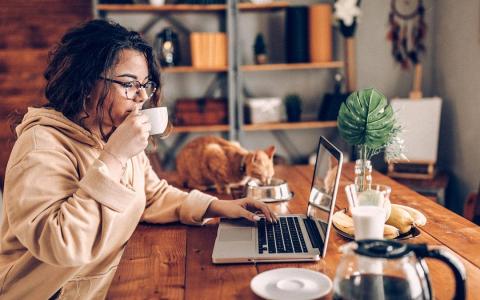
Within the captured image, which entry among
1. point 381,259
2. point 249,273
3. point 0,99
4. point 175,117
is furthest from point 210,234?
point 0,99

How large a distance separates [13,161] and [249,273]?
0.67 meters

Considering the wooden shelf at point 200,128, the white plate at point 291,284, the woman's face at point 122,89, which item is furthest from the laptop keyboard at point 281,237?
the wooden shelf at point 200,128

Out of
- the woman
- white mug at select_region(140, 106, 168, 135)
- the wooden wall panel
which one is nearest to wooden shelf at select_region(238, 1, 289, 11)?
the wooden wall panel

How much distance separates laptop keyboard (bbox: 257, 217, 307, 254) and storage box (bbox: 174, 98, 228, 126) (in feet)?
7.40

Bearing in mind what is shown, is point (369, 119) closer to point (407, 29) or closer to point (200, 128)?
point (200, 128)

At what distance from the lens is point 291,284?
1.14 meters

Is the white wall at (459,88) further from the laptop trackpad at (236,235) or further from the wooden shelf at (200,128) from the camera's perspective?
the laptop trackpad at (236,235)

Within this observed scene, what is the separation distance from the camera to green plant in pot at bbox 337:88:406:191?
1.53 m

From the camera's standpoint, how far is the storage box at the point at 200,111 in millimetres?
3850

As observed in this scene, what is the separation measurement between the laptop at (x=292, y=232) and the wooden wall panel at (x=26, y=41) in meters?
2.83

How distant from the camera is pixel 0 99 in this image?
394 cm

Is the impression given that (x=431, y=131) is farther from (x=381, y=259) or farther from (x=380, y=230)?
(x=381, y=259)

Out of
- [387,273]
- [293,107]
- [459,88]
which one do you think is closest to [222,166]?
[387,273]

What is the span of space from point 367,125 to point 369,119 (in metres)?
0.02
